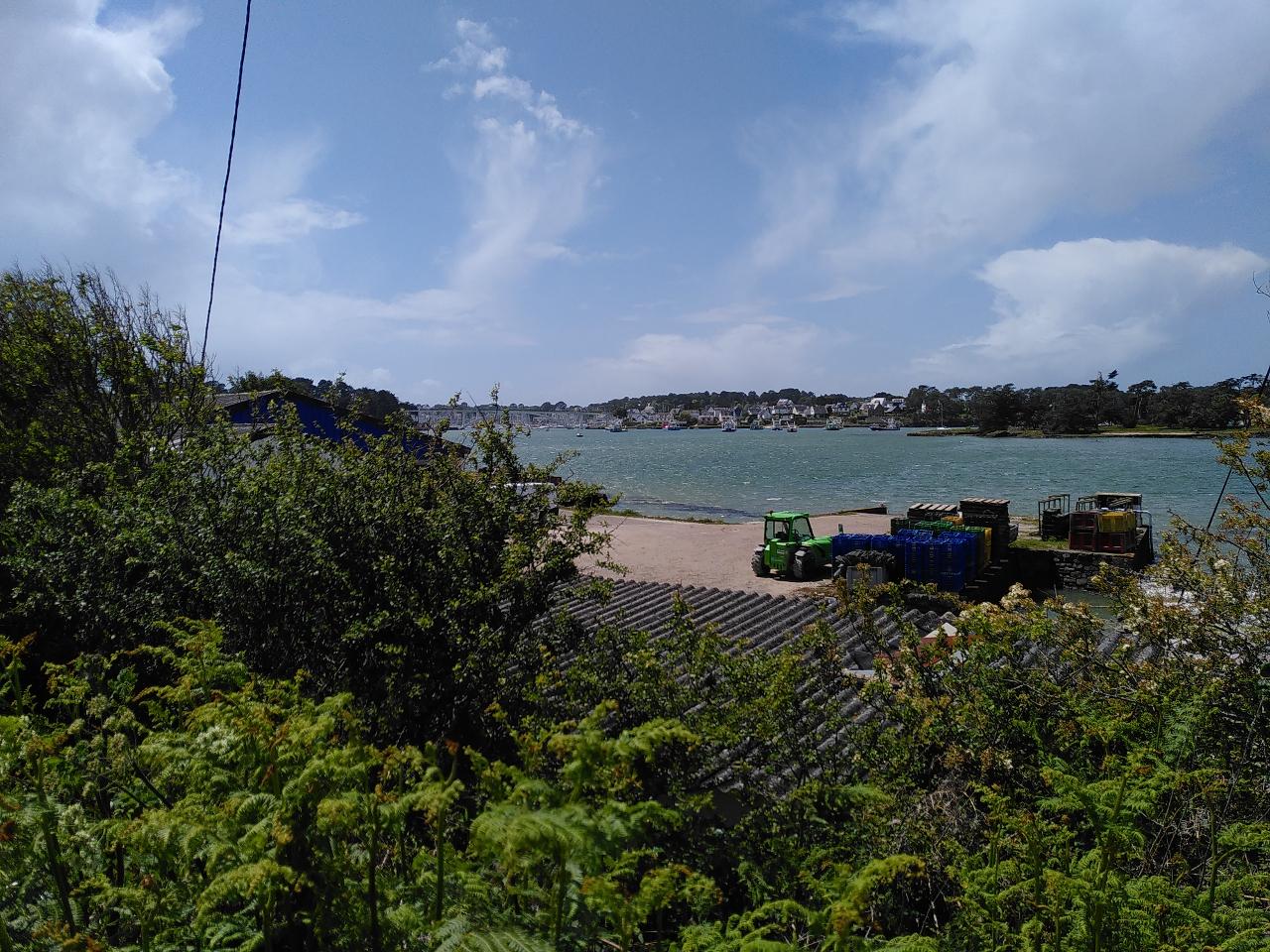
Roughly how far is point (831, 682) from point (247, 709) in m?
4.12

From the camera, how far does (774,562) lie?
29.3 meters

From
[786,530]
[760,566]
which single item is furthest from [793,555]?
[786,530]

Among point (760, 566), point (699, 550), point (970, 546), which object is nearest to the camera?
point (970, 546)

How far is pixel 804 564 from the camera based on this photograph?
94.1 ft

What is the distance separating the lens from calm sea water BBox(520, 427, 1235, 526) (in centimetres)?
6131

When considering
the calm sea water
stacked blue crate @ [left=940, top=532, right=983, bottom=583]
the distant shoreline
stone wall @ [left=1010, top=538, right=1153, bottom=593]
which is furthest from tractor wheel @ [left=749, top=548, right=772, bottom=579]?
the distant shoreline

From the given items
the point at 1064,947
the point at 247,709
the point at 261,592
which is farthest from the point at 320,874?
the point at 261,592

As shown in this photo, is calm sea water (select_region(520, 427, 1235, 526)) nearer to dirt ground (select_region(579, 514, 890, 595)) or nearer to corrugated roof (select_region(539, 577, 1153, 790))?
dirt ground (select_region(579, 514, 890, 595))

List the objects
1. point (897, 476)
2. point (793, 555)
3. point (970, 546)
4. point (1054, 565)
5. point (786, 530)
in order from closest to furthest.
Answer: point (970, 546)
point (793, 555)
point (786, 530)
point (1054, 565)
point (897, 476)

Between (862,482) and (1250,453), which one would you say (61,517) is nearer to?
(1250,453)

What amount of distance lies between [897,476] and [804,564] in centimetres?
6494

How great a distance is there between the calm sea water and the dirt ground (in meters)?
6.03

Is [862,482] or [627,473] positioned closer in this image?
[862,482]

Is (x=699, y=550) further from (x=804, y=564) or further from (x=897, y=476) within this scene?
(x=897, y=476)
